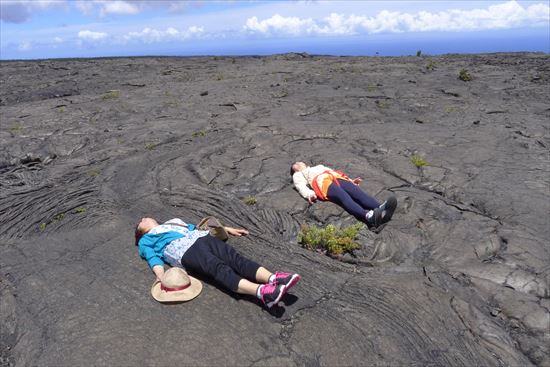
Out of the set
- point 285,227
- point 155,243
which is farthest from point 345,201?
point 155,243

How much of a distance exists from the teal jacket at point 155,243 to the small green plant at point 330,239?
8.25ft

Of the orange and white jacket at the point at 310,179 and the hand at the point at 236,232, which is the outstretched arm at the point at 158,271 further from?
the orange and white jacket at the point at 310,179

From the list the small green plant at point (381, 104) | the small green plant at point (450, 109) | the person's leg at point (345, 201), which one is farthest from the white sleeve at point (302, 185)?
the small green plant at point (450, 109)

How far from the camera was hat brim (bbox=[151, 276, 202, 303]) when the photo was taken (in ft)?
20.3

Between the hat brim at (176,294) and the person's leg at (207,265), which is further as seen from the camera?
the person's leg at (207,265)

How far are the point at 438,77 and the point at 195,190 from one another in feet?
→ 67.9

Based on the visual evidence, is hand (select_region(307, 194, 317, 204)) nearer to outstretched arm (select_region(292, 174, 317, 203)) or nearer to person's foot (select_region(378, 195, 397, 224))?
outstretched arm (select_region(292, 174, 317, 203))

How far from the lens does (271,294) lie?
5906 mm

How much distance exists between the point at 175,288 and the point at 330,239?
3.16 m

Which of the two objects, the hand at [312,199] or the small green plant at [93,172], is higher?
the hand at [312,199]

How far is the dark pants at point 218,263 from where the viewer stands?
6.34 m

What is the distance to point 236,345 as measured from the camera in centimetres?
541

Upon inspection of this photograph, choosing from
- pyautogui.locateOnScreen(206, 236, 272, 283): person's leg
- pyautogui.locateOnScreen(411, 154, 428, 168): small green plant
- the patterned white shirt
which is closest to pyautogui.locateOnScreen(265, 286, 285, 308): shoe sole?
pyautogui.locateOnScreen(206, 236, 272, 283): person's leg

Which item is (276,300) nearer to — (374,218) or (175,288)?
(175,288)
